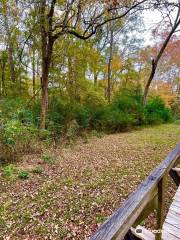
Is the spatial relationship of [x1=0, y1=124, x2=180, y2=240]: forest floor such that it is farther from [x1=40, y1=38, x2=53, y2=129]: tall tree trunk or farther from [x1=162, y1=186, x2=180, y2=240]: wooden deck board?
[x1=40, y1=38, x2=53, y2=129]: tall tree trunk

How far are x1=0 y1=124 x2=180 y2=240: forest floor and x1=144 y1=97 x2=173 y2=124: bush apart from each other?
7.26 meters

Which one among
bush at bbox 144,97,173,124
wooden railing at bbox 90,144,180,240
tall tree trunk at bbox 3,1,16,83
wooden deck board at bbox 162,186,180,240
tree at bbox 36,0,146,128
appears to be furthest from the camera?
bush at bbox 144,97,173,124

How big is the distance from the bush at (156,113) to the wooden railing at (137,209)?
41.0 feet

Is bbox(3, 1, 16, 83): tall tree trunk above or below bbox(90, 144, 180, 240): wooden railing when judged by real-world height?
above

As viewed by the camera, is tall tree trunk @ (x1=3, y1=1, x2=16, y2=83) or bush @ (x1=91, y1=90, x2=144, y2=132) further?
bush @ (x1=91, y1=90, x2=144, y2=132)

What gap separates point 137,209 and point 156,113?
582 inches

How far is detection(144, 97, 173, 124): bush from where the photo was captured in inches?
580

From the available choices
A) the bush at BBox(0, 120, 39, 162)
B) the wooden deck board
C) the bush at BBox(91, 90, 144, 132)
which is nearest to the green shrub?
the bush at BBox(0, 120, 39, 162)

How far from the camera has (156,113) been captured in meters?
15.5

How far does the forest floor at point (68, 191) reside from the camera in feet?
11.1

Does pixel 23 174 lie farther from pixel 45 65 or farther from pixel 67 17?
pixel 67 17

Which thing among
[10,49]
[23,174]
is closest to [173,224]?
[23,174]

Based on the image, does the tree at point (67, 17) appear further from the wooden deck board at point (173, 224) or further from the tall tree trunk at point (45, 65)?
the wooden deck board at point (173, 224)

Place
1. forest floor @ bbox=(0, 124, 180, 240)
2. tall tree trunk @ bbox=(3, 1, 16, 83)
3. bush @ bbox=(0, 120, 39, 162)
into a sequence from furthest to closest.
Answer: tall tree trunk @ bbox=(3, 1, 16, 83), bush @ bbox=(0, 120, 39, 162), forest floor @ bbox=(0, 124, 180, 240)
